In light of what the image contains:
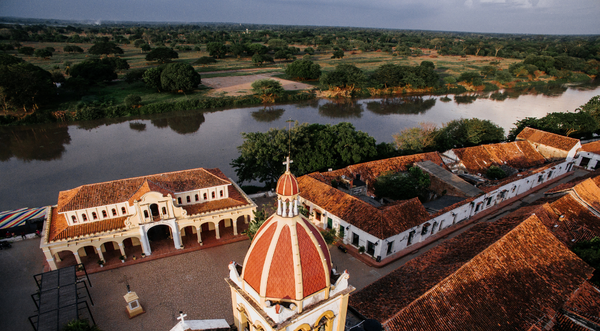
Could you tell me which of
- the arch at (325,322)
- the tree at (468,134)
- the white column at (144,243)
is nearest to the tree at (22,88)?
the white column at (144,243)

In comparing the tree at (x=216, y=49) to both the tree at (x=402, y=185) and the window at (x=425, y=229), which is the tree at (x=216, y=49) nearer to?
the tree at (x=402, y=185)

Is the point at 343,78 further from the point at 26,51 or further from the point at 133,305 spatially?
the point at 26,51

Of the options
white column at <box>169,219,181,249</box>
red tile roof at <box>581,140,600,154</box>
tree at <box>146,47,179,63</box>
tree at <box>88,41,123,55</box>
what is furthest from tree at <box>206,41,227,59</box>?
red tile roof at <box>581,140,600,154</box>

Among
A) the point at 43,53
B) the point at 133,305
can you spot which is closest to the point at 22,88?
the point at 133,305

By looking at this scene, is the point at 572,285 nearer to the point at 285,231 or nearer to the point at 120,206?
the point at 285,231

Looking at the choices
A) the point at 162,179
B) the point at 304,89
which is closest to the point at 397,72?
the point at 304,89

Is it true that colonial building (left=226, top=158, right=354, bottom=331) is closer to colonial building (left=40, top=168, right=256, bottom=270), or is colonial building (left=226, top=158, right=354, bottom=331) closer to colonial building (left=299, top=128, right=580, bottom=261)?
colonial building (left=299, top=128, right=580, bottom=261)
